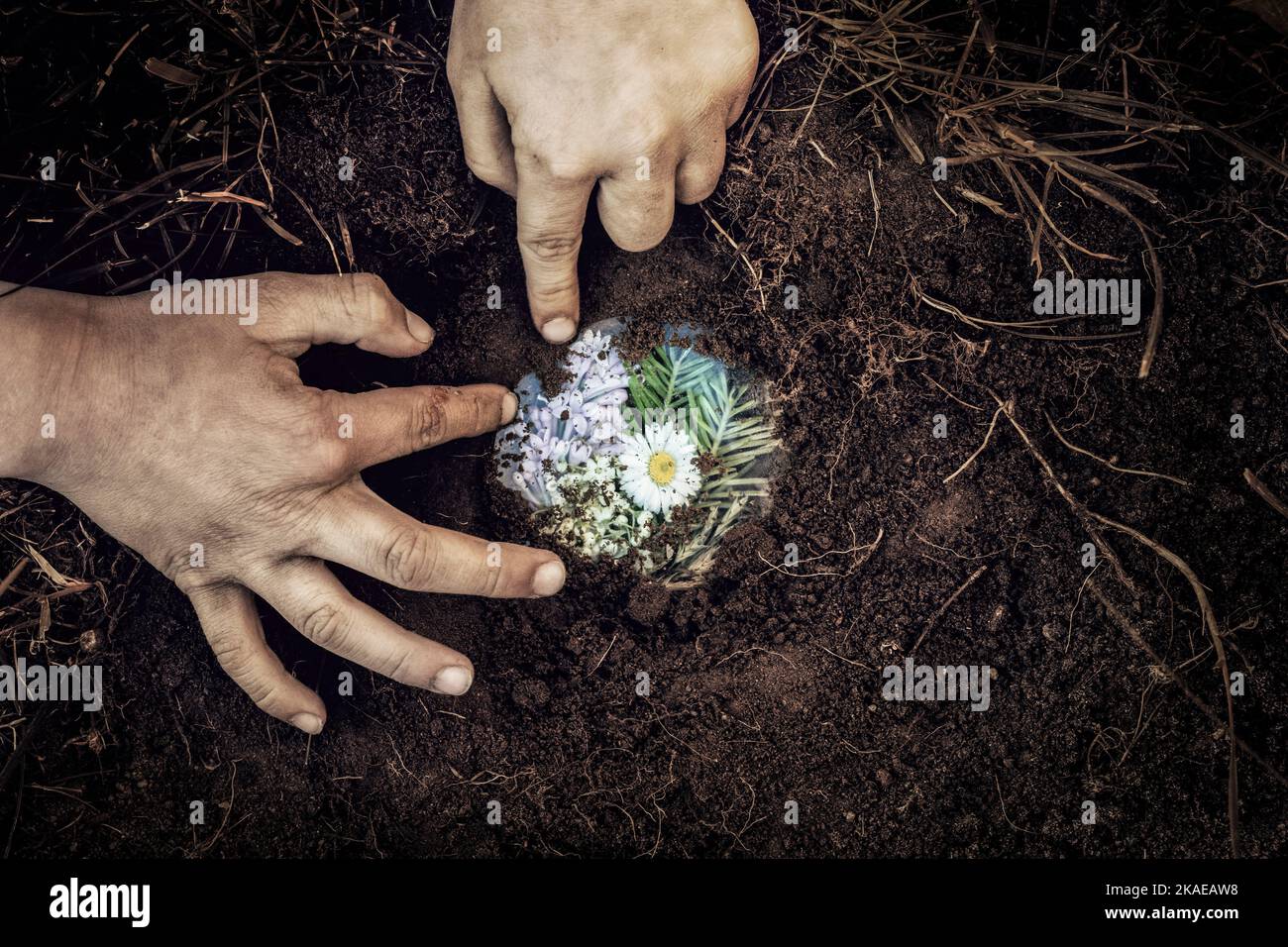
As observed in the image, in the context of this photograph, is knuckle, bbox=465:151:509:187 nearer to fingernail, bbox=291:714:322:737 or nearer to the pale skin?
the pale skin

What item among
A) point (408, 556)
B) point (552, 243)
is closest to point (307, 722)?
point (408, 556)

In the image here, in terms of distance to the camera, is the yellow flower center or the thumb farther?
the yellow flower center

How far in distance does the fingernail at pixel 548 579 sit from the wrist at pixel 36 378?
716mm

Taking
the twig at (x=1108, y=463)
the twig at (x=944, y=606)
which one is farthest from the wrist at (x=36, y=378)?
the twig at (x=1108, y=463)

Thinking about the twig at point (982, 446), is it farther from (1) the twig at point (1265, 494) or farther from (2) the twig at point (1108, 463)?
(1) the twig at point (1265, 494)

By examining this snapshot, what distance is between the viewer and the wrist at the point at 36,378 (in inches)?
51.5

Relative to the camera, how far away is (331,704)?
58.7 inches

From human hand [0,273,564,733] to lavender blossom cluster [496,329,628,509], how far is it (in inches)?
3.5

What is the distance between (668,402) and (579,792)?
651 millimetres

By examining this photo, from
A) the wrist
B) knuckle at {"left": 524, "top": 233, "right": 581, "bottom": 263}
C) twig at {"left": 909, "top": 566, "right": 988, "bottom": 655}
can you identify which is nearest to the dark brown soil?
twig at {"left": 909, "top": 566, "right": 988, "bottom": 655}

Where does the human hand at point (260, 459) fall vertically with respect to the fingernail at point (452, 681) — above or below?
above

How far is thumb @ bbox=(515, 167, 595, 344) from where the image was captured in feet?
4.19

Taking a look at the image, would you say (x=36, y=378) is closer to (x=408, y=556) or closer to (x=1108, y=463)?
(x=408, y=556)
